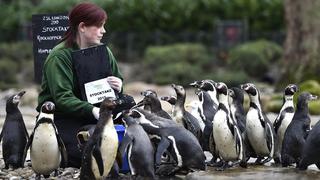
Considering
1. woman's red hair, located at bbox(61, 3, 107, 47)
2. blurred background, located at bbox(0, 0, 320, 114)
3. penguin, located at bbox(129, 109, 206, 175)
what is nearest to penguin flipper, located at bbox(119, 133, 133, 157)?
penguin, located at bbox(129, 109, 206, 175)

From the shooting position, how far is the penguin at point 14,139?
752cm

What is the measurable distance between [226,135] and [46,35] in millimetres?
2640

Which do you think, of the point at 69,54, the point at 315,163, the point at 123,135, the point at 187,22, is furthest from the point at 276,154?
the point at 187,22

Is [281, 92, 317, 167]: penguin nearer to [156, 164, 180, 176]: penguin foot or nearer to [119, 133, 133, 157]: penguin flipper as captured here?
[156, 164, 180, 176]: penguin foot

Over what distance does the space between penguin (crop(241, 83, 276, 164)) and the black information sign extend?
2.31 metres

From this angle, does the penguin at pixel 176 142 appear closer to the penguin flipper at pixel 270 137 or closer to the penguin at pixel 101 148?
the penguin at pixel 101 148

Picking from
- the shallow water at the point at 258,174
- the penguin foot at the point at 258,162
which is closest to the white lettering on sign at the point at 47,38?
the shallow water at the point at 258,174

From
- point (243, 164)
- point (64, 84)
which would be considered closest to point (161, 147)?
point (64, 84)

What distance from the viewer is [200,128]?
7996mm

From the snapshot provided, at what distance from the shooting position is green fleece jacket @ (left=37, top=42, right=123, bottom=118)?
6.89 meters

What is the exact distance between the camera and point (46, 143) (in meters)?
6.89

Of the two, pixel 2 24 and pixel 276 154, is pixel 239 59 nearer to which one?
pixel 2 24

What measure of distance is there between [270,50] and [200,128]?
52.0 feet

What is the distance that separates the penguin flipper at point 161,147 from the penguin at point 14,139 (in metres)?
1.52
